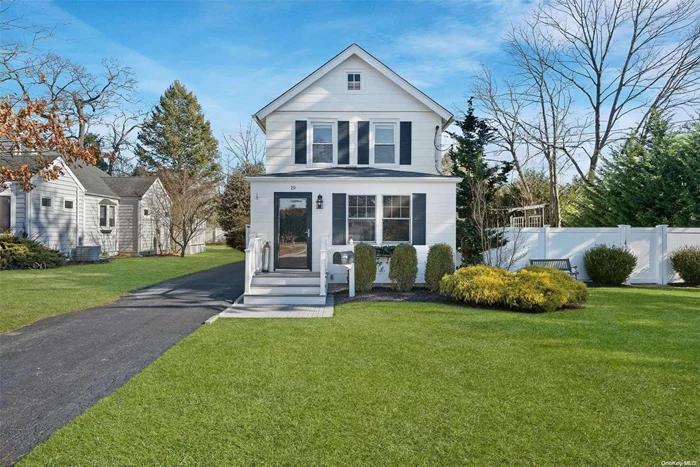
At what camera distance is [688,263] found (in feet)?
42.2

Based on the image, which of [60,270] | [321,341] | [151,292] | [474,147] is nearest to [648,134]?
[474,147]

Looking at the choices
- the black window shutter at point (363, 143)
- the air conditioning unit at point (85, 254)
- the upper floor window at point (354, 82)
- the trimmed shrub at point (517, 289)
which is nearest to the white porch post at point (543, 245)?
the trimmed shrub at point (517, 289)

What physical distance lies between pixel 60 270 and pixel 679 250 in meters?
22.4

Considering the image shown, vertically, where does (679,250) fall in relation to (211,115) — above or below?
below

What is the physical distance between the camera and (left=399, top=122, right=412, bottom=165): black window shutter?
1304 cm

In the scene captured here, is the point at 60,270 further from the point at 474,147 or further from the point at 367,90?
the point at 474,147

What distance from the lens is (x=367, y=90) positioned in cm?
1307

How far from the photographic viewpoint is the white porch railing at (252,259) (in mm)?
9789

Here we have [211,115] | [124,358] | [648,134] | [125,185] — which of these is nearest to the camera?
[124,358]

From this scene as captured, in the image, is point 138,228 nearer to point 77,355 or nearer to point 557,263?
point 77,355

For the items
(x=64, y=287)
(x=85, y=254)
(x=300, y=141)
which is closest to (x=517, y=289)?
(x=300, y=141)

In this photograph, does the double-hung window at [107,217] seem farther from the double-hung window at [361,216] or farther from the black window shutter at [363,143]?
the double-hung window at [361,216]

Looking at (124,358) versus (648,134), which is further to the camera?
(648,134)

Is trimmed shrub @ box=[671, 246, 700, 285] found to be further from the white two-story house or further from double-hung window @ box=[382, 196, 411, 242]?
double-hung window @ box=[382, 196, 411, 242]
